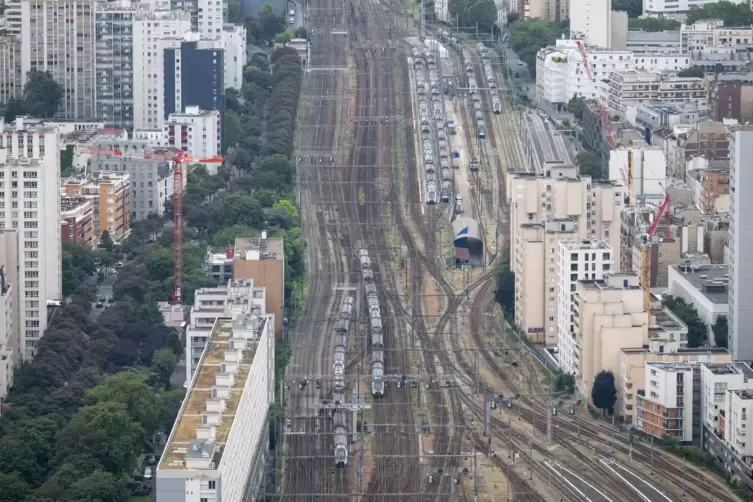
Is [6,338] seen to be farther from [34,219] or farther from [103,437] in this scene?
[103,437]

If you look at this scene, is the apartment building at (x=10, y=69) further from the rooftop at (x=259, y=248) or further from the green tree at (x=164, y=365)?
the green tree at (x=164, y=365)

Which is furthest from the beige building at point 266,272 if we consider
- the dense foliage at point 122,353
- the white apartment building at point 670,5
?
the white apartment building at point 670,5

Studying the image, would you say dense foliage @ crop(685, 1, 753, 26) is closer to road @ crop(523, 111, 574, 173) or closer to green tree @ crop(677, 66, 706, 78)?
green tree @ crop(677, 66, 706, 78)

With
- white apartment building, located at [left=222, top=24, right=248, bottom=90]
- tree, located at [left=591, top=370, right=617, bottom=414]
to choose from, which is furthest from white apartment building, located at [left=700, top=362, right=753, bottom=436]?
white apartment building, located at [left=222, top=24, right=248, bottom=90]

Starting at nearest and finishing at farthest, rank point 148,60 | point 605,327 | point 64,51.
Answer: point 605,327 → point 148,60 → point 64,51

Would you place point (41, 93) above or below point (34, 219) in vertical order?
above

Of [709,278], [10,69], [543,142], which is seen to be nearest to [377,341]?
[709,278]
